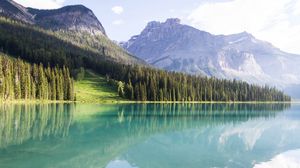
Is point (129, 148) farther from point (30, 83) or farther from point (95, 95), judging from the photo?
point (95, 95)

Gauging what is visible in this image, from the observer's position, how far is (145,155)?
3741 cm

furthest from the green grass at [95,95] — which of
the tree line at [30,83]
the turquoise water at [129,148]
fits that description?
the turquoise water at [129,148]

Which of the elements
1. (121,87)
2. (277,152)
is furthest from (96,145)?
(121,87)

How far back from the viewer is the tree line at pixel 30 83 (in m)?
126

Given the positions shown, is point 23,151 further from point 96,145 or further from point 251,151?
point 251,151

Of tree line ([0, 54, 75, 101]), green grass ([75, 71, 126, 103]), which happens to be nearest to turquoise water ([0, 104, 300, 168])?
tree line ([0, 54, 75, 101])

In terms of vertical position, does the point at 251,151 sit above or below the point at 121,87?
below

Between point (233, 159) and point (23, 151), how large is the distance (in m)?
21.8

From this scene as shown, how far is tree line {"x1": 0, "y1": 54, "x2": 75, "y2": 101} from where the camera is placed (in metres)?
126

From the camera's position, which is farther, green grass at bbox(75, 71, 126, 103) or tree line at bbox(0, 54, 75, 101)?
green grass at bbox(75, 71, 126, 103)

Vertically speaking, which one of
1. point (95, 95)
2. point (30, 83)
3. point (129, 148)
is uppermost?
point (30, 83)

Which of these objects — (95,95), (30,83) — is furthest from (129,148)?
(95,95)

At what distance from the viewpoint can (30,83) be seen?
137125mm

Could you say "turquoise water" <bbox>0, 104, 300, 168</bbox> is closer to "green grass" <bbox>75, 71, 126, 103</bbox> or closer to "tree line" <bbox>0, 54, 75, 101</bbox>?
"tree line" <bbox>0, 54, 75, 101</bbox>
